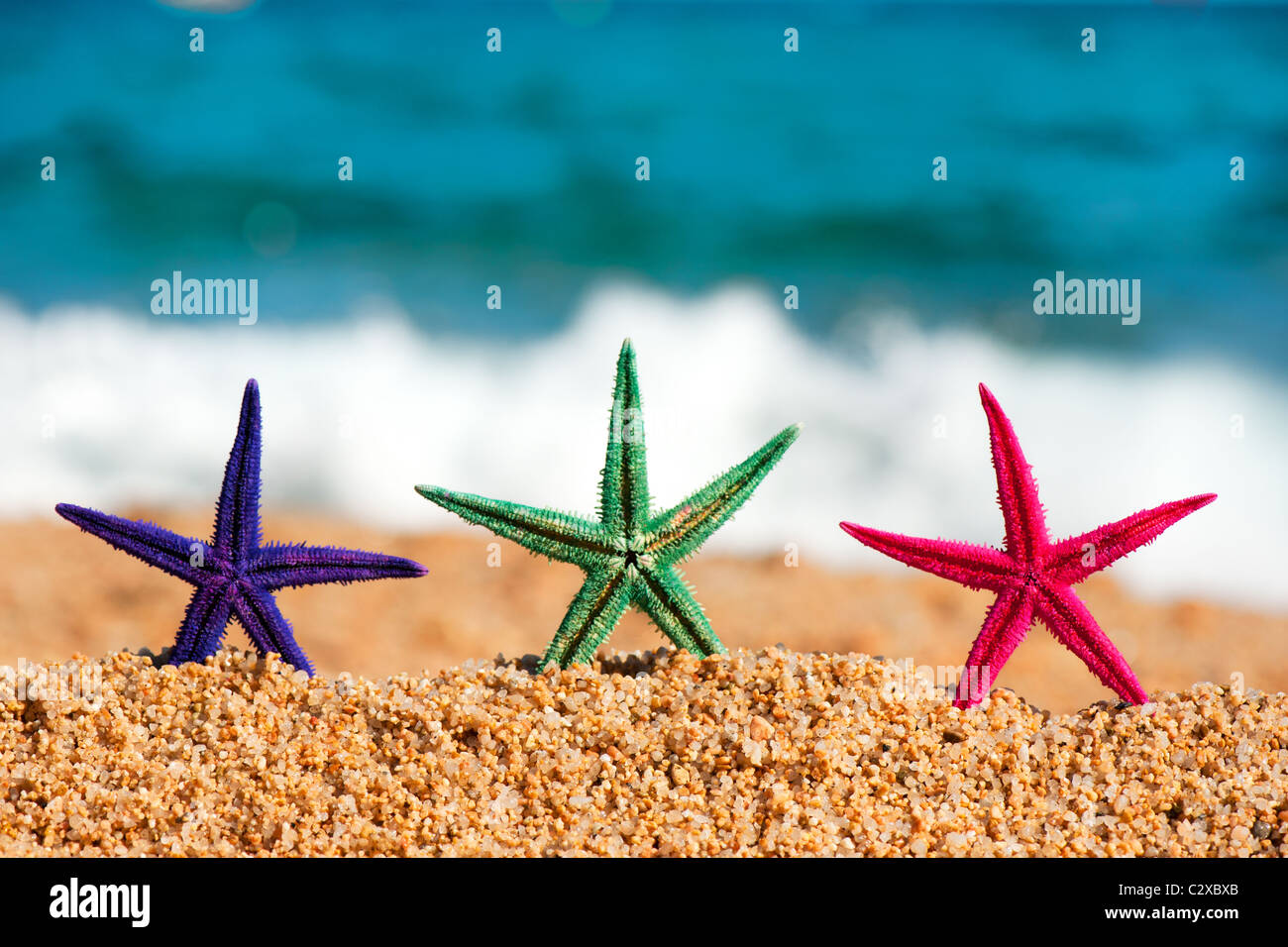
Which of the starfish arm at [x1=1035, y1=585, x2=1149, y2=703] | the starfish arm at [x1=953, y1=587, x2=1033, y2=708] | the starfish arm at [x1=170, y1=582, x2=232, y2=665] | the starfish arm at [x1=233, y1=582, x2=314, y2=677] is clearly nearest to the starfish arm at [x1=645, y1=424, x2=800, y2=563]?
the starfish arm at [x1=953, y1=587, x2=1033, y2=708]

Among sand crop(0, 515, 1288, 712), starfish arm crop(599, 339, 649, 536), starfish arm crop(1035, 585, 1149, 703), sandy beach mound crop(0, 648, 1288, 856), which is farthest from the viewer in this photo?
sand crop(0, 515, 1288, 712)

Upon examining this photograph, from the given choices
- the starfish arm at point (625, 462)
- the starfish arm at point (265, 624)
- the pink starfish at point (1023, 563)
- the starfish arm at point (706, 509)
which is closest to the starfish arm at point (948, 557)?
the pink starfish at point (1023, 563)

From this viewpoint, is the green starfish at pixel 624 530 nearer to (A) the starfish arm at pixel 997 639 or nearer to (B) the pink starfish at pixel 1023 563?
(B) the pink starfish at pixel 1023 563

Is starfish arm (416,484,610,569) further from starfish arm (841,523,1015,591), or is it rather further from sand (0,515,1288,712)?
sand (0,515,1288,712)
